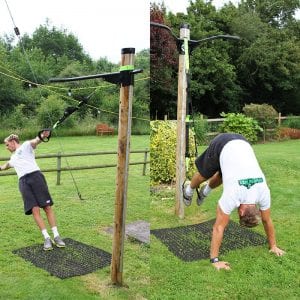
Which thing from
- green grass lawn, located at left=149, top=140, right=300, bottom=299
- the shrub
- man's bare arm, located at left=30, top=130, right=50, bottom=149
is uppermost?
the shrub

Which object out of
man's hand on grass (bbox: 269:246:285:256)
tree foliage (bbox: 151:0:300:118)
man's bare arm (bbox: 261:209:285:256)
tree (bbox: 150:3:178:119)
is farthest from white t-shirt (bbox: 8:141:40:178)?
man's hand on grass (bbox: 269:246:285:256)

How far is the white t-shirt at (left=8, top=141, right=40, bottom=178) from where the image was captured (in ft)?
5.72

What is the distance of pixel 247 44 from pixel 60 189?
1.25 metres

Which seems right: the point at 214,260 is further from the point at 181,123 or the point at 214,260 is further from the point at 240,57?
the point at 240,57

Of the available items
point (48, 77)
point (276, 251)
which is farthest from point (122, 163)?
point (276, 251)

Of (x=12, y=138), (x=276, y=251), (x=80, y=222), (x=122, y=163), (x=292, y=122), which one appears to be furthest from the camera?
(x=292, y=122)

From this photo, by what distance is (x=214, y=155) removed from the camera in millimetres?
2125

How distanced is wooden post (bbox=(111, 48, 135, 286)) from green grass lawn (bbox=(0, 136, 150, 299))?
3.8 inches

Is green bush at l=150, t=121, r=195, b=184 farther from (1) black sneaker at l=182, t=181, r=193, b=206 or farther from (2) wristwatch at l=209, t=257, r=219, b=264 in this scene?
(2) wristwatch at l=209, t=257, r=219, b=264

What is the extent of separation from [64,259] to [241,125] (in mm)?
1294

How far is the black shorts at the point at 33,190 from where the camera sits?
1.79 m

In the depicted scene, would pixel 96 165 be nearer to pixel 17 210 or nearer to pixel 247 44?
pixel 17 210

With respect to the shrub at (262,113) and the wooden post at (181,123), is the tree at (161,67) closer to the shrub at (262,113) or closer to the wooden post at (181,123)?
the wooden post at (181,123)

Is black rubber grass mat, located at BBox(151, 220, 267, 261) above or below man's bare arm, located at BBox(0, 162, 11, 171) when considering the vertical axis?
below
